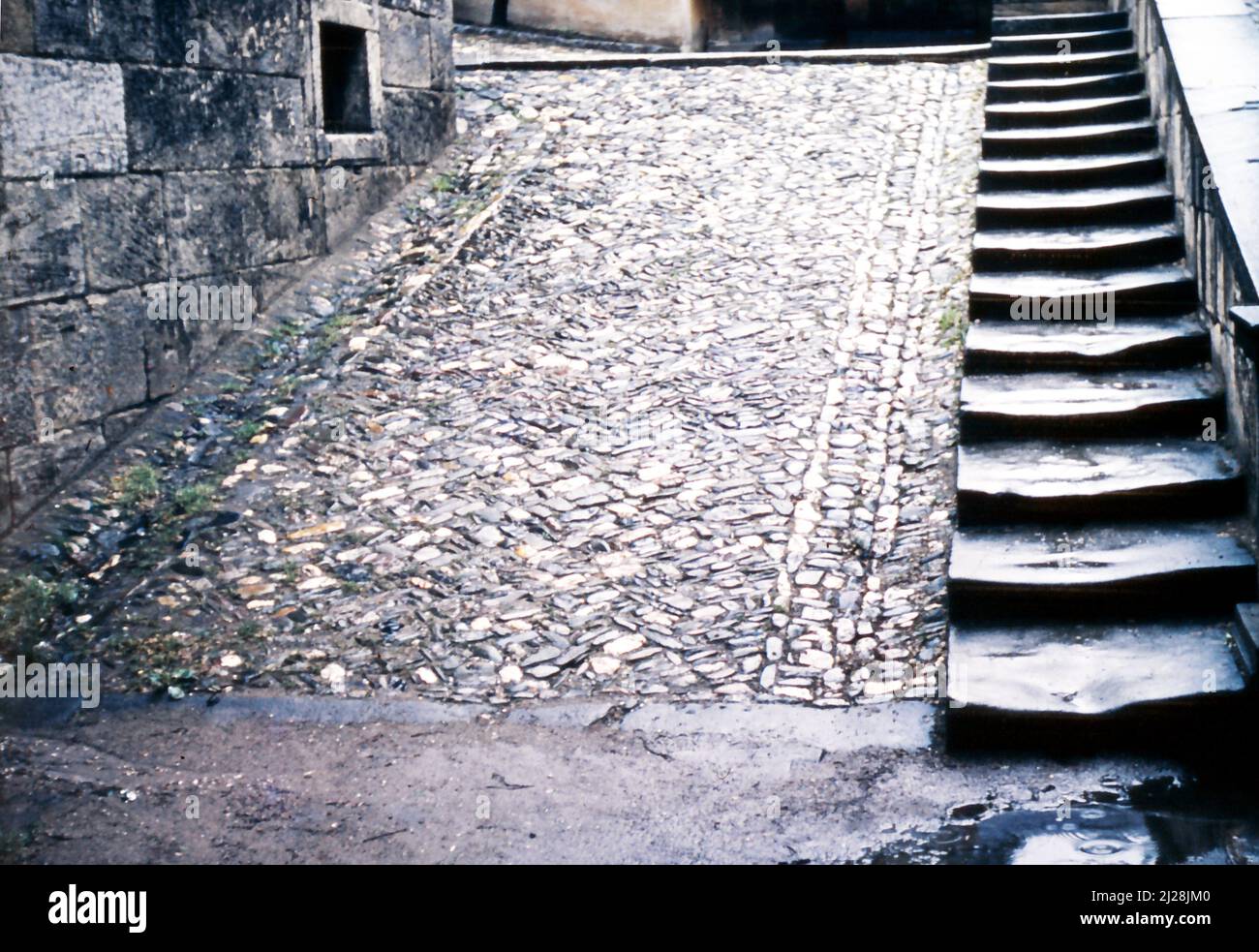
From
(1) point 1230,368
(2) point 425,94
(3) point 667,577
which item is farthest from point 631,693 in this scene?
(2) point 425,94

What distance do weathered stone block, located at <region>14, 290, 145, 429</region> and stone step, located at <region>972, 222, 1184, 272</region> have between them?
430 centimetres

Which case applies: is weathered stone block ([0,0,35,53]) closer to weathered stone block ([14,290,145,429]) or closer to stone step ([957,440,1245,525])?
weathered stone block ([14,290,145,429])

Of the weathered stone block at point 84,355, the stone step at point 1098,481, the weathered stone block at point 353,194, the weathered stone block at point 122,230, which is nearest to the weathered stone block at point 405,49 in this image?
the weathered stone block at point 353,194

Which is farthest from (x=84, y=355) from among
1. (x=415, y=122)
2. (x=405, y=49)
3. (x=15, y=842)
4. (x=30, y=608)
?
(x=405, y=49)

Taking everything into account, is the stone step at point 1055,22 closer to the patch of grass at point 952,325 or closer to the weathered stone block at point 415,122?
the patch of grass at point 952,325

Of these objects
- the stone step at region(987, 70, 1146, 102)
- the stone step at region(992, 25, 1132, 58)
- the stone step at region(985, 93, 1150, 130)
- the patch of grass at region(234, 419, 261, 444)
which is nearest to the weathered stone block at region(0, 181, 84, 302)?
the patch of grass at region(234, 419, 261, 444)

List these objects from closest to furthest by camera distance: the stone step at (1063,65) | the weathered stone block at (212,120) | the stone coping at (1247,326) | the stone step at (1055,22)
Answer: the stone coping at (1247,326), the weathered stone block at (212,120), the stone step at (1063,65), the stone step at (1055,22)

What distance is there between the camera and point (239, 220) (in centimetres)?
662

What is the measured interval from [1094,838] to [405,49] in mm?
7083

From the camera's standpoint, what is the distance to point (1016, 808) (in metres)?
3.53

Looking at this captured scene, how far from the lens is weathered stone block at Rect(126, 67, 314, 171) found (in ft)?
19.2

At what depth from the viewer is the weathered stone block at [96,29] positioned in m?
5.24

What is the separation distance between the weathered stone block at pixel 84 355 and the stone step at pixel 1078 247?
4.30m

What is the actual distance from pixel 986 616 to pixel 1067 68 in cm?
553
